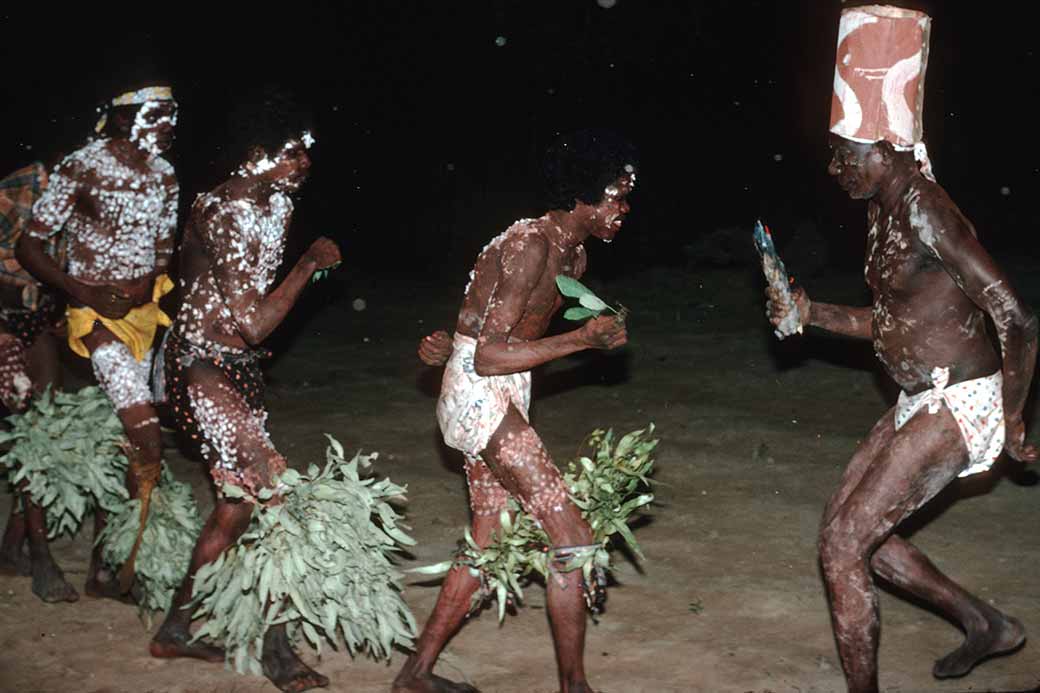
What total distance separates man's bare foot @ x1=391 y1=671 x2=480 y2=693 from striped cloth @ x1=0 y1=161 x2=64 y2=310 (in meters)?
2.54

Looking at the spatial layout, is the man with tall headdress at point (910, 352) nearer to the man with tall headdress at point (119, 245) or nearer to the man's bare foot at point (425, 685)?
the man's bare foot at point (425, 685)

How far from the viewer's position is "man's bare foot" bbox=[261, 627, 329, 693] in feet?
13.3

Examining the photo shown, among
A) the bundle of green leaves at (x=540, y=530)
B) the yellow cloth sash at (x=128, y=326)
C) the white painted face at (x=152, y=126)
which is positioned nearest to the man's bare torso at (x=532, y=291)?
the bundle of green leaves at (x=540, y=530)

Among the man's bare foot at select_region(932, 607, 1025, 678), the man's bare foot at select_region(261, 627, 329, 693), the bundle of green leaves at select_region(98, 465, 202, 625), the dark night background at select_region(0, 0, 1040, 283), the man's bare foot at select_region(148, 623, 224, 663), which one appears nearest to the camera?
the man's bare foot at select_region(932, 607, 1025, 678)

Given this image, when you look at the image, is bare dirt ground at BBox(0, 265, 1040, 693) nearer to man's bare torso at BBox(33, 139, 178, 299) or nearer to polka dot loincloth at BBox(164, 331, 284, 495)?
polka dot loincloth at BBox(164, 331, 284, 495)

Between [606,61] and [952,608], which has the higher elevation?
[952,608]

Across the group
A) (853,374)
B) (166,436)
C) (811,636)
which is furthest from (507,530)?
(853,374)

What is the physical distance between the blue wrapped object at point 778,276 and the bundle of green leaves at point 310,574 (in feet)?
5.50

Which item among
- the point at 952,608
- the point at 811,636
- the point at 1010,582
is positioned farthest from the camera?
the point at 1010,582

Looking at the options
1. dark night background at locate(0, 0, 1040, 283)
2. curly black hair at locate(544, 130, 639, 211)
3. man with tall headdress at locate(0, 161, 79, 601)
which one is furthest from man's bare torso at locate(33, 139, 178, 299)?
dark night background at locate(0, 0, 1040, 283)

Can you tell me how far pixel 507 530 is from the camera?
3.90 meters

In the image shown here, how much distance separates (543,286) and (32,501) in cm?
282

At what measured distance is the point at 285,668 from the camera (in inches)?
161

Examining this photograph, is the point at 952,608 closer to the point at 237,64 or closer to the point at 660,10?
the point at 660,10
